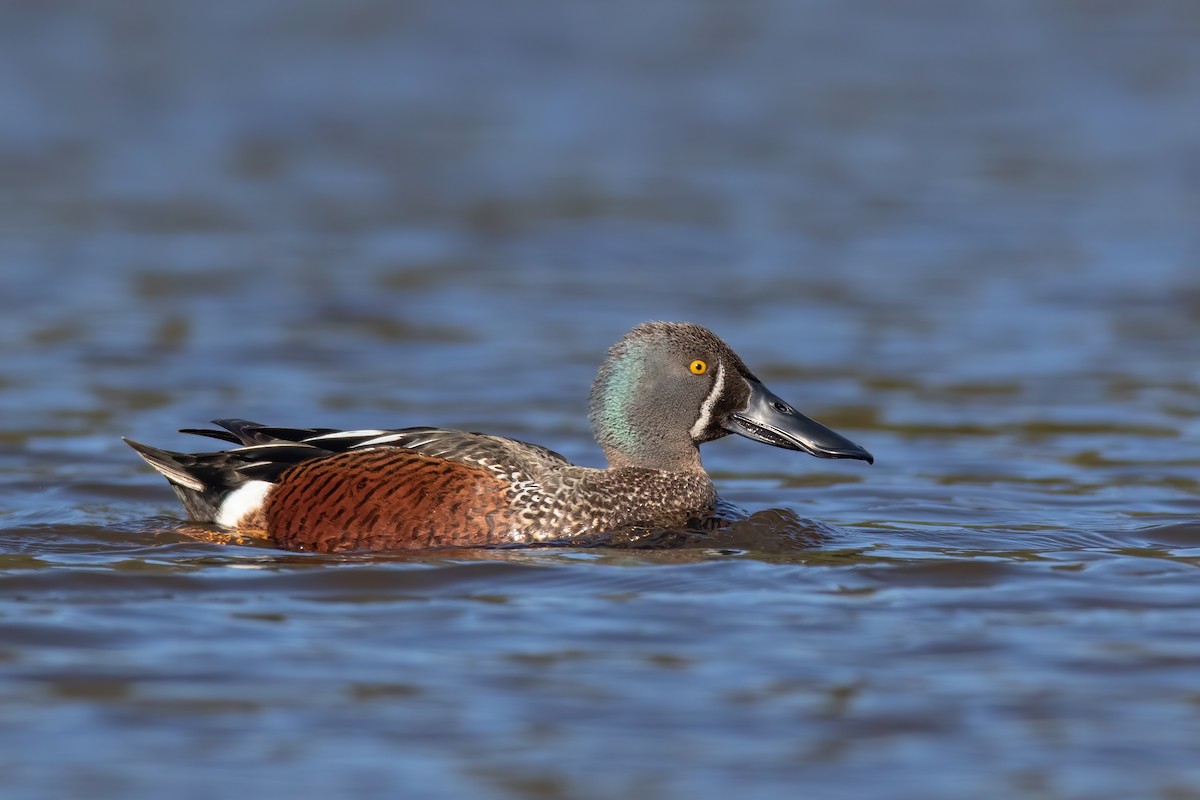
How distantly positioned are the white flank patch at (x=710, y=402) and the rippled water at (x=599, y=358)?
1.75ft

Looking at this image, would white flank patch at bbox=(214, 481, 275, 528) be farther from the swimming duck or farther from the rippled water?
the rippled water

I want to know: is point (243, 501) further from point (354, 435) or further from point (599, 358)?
point (599, 358)

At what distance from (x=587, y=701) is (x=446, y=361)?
690cm

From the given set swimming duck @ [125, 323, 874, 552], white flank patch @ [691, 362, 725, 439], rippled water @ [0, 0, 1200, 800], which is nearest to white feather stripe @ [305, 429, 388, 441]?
swimming duck @ [125, 323, 874, 552]

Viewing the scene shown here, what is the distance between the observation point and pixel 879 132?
20.4 m

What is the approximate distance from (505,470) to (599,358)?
4.50m

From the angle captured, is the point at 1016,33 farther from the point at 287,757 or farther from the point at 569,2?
the point at 287,757

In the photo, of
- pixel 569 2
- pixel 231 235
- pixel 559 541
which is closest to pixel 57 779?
pixel 559 541

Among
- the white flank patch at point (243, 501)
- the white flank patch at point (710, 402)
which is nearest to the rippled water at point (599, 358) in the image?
the white flank patch at point (243, 501)

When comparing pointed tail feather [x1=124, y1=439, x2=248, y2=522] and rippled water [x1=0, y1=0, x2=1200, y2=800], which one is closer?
rippled water [x1=0, y1=0, x2=1200, y2=800]

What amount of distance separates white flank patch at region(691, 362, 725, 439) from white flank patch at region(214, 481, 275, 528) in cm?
192

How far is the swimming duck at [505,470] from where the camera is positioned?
8.14m

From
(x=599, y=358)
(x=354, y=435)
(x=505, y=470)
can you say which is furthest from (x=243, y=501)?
(x=599, y=358)

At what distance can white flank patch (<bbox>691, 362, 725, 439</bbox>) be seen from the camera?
873 centimetres
